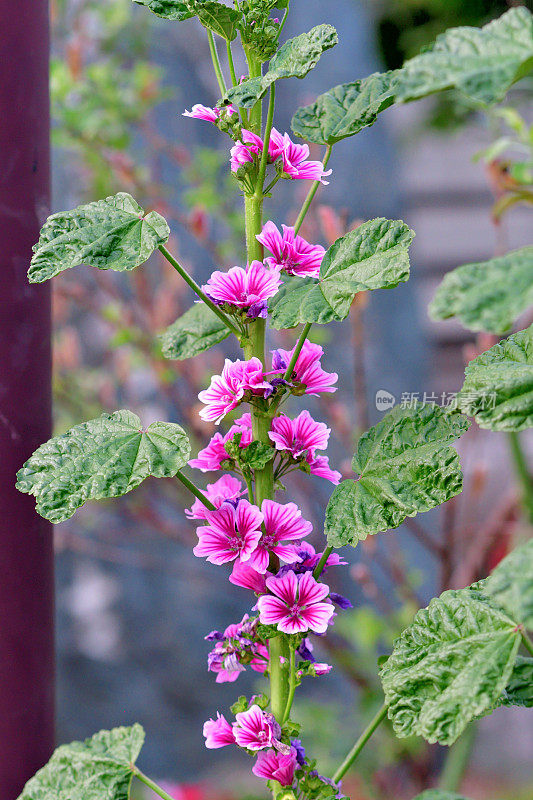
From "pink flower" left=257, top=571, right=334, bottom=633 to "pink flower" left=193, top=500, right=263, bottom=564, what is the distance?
0.09ft

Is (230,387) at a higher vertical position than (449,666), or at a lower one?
higher

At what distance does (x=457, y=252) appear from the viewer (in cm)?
308

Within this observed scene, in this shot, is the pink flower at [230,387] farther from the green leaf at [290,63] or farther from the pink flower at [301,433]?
the green leaf at [290,63]

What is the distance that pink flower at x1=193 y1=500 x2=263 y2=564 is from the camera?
48 cm

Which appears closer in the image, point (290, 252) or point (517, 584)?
point (517, 584)

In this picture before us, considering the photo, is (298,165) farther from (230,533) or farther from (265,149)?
(230,533)

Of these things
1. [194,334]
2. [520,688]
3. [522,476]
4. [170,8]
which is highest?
[170,8]

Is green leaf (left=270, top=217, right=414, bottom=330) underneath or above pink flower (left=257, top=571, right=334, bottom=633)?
above

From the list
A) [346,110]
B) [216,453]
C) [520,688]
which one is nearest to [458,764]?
[520,688]

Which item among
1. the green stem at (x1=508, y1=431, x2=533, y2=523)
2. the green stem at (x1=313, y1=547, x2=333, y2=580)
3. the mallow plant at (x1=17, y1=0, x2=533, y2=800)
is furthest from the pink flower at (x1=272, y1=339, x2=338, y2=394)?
the green stem at (x1=508, y1=431, x2=533, y2=523)

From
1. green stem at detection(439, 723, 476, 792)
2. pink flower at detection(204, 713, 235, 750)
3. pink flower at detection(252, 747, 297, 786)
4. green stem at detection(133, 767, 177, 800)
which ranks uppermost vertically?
pink flower at detection(204, 713, 235, 750)

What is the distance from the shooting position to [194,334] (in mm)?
585

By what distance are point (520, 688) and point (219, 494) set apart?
0.72 ft

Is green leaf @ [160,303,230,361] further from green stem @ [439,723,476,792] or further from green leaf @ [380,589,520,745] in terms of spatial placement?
green stem @ [439,723,476,792]
